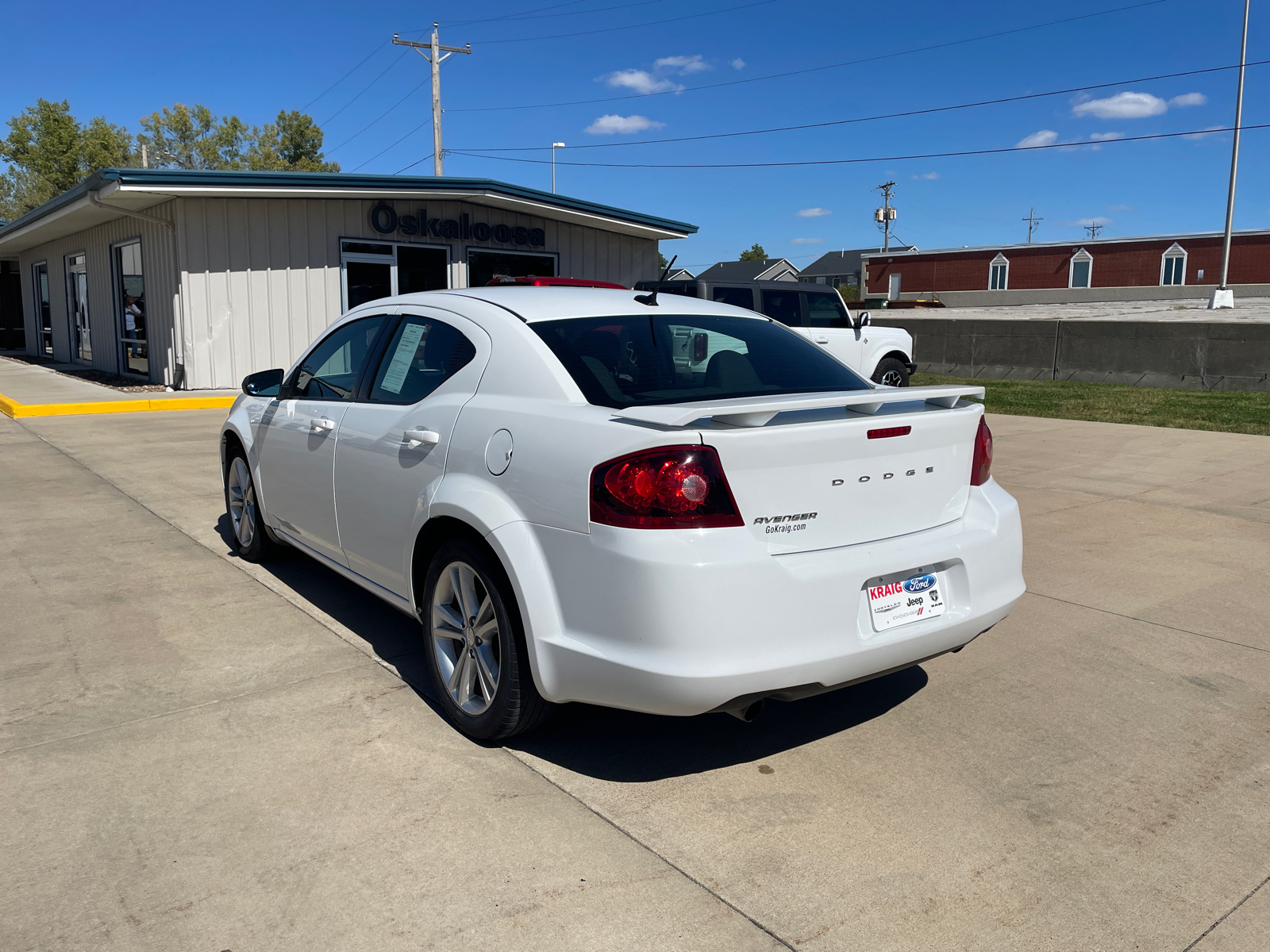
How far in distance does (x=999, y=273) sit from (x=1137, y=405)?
46.4 meters

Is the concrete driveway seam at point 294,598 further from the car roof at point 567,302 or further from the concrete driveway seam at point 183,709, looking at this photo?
the car roof at point 567,302

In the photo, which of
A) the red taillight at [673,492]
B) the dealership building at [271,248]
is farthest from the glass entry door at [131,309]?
the red taillight at [673,492]

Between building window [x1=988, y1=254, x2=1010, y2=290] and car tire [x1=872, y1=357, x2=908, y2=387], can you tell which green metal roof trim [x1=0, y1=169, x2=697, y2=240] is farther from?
building window [x1=988, y1=254, x2=1010, y2=290]

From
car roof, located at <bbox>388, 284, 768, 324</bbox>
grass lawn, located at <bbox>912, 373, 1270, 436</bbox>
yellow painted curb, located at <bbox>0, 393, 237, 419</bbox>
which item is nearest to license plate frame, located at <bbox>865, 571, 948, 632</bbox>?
car roof, located at <bbox>388, 284, 768, 324</bbox>

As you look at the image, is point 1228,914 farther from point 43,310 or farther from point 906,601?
point 43,310

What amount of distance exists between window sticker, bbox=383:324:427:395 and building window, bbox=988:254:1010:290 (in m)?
59.0

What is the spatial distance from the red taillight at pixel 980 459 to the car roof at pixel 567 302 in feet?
3.72

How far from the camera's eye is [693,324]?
4047mm

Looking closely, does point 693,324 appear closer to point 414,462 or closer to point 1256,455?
point 414,462

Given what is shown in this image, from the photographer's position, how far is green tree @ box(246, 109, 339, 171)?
84812 mm

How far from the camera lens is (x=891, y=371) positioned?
14398 millimetres

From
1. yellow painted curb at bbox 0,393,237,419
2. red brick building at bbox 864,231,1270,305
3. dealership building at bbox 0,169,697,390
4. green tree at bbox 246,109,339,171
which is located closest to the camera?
yellow painted curb at bbox 0,393,237,419

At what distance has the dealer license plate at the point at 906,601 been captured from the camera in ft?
10.3

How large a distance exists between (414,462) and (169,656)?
1.58 metres
